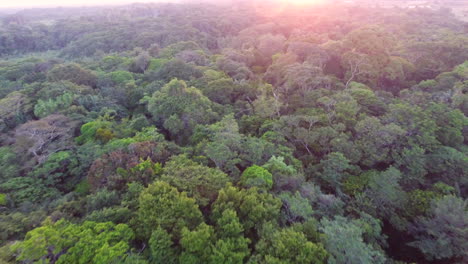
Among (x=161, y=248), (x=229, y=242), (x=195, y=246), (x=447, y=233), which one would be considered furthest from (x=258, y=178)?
(x=447, y=233)

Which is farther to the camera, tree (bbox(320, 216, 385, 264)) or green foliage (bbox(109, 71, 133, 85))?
green foliage (bbox(109, 71, 133, 85))

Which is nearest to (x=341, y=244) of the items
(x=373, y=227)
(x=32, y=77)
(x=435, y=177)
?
(x=373, y=227)

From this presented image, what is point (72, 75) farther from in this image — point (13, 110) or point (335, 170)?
point (335, 170)

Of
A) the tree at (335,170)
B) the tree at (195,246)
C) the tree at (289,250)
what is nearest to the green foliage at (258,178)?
the tree at (289,250)

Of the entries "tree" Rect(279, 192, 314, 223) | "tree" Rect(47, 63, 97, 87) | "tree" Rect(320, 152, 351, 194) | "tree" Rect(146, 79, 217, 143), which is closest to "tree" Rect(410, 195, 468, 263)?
"tree" Rect(320, 152, 351, 194)

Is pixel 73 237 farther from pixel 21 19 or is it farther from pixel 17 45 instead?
pixel 21 19

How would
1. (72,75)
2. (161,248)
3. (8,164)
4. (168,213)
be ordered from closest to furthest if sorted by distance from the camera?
(161,248) → (168,213) → (8,164) → (72,75)

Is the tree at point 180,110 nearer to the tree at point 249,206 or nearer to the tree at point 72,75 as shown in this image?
the tree at point 249,206

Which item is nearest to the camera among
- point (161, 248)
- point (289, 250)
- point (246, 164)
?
point (289, 250)

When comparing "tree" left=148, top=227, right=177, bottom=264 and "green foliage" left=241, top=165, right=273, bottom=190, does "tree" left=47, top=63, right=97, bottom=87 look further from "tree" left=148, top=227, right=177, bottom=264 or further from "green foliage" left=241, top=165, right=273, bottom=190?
"tree" left=148, top=227, right=177, bottom=264
